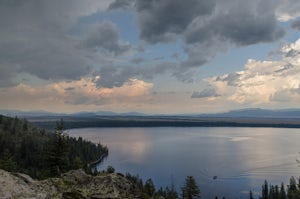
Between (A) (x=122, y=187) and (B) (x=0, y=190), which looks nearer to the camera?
(B) (x=0, y=190)

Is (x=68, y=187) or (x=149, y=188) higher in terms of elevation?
(x=68, y=187)

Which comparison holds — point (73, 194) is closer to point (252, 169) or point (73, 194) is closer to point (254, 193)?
point (254, 193)

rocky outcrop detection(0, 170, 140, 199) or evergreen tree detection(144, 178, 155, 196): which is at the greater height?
rocky outcrop detection(0, 170, 140, 199)

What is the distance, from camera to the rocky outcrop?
1878cm

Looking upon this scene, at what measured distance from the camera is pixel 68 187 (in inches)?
922

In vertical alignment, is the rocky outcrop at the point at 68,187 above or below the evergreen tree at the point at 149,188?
above

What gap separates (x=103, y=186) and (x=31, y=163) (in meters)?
195

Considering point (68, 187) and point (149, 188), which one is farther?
point (149, 188)

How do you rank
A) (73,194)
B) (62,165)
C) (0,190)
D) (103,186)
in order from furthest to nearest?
1. (62,165)
2. (103,186)
3. (73,194)
4. (0,190)

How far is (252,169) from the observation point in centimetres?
19338

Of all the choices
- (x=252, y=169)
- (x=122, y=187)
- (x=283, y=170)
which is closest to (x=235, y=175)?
(x=252, y=169)

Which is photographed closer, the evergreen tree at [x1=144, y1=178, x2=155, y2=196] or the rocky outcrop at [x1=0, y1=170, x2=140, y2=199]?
the rocky outcrop at [x1=0, y1=170, x2=140, y2=199]

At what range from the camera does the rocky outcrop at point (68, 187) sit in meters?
18.8

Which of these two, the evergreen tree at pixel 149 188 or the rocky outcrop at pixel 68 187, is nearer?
the rocky outcrop at pixel 68 187
